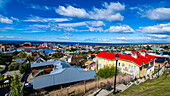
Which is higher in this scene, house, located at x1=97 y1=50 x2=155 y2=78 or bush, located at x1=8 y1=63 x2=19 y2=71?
house, located at x1=97 y1=50 x2=155 y2=78

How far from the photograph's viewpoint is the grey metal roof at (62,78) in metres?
14.0

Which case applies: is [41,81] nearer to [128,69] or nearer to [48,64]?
[48,64]

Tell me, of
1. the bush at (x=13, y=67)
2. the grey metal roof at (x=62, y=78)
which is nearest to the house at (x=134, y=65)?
the grey metal roof at (x=62, y=78)

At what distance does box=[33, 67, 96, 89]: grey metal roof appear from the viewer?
551 inches

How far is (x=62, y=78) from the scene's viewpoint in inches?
627

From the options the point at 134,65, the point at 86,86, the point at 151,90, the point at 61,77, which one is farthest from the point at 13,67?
the point at 151,90

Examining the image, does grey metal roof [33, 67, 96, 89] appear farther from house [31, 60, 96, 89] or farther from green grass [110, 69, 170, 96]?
green grass [110, 69, 170, 96]

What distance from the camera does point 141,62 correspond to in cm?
2312

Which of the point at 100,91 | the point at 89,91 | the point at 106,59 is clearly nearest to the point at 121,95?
the point at 100,91

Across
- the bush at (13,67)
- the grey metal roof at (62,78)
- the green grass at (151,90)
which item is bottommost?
the bush at (13,67)

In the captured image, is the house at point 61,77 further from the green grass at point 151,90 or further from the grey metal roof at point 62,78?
Answer: the green grass at point 151,90

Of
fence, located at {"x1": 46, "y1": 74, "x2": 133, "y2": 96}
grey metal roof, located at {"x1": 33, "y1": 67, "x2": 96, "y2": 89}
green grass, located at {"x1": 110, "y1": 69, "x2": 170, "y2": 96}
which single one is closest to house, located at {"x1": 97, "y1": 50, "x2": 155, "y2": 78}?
grey metal roof, located at {"x1": 33, "y1": 67, "x2": 96, "y2": 89}

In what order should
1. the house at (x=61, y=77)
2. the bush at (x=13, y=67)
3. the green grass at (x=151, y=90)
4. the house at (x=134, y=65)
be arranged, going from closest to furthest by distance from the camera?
the green grass at (x=151, y=90) → the house at (x=61, y=77) → the house at (x=134, y=65) → the bush at (x=13, y=67)

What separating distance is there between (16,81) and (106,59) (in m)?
24.0
